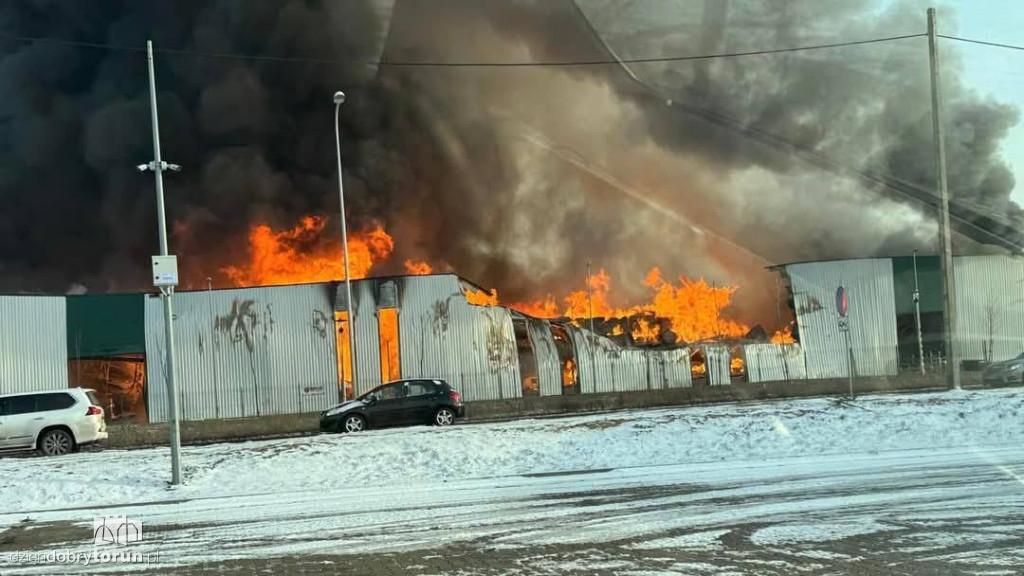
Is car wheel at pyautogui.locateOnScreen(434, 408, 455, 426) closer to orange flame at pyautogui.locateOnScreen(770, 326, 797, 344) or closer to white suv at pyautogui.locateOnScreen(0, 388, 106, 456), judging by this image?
white suv at pyautogui.locateOnScreen(0, 388, 106, 456)

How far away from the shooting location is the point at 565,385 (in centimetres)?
3622

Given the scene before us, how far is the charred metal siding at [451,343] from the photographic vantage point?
3378 centimetres

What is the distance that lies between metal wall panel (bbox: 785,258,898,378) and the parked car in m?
11.7

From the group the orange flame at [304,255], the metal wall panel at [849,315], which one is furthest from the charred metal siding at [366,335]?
the metal wall panel at [849,315]

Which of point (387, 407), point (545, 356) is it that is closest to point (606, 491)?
point (387, 407)

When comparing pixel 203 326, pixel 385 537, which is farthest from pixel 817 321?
pixel 385 537

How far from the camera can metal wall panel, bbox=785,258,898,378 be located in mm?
37844

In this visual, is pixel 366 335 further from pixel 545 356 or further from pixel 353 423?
pixel 353 423

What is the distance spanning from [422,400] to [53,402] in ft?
27.9

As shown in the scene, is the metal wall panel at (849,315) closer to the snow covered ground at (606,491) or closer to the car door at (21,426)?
the snow covered ground at (606,491)

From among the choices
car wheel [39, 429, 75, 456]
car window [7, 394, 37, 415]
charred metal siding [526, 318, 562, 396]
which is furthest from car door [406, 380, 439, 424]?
charred metal siding [526, 318, 562, 396]

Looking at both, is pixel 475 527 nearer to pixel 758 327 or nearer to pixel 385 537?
pixel 385 537

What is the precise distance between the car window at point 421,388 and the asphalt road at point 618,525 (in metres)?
9.51

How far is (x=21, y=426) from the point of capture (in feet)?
58.0
